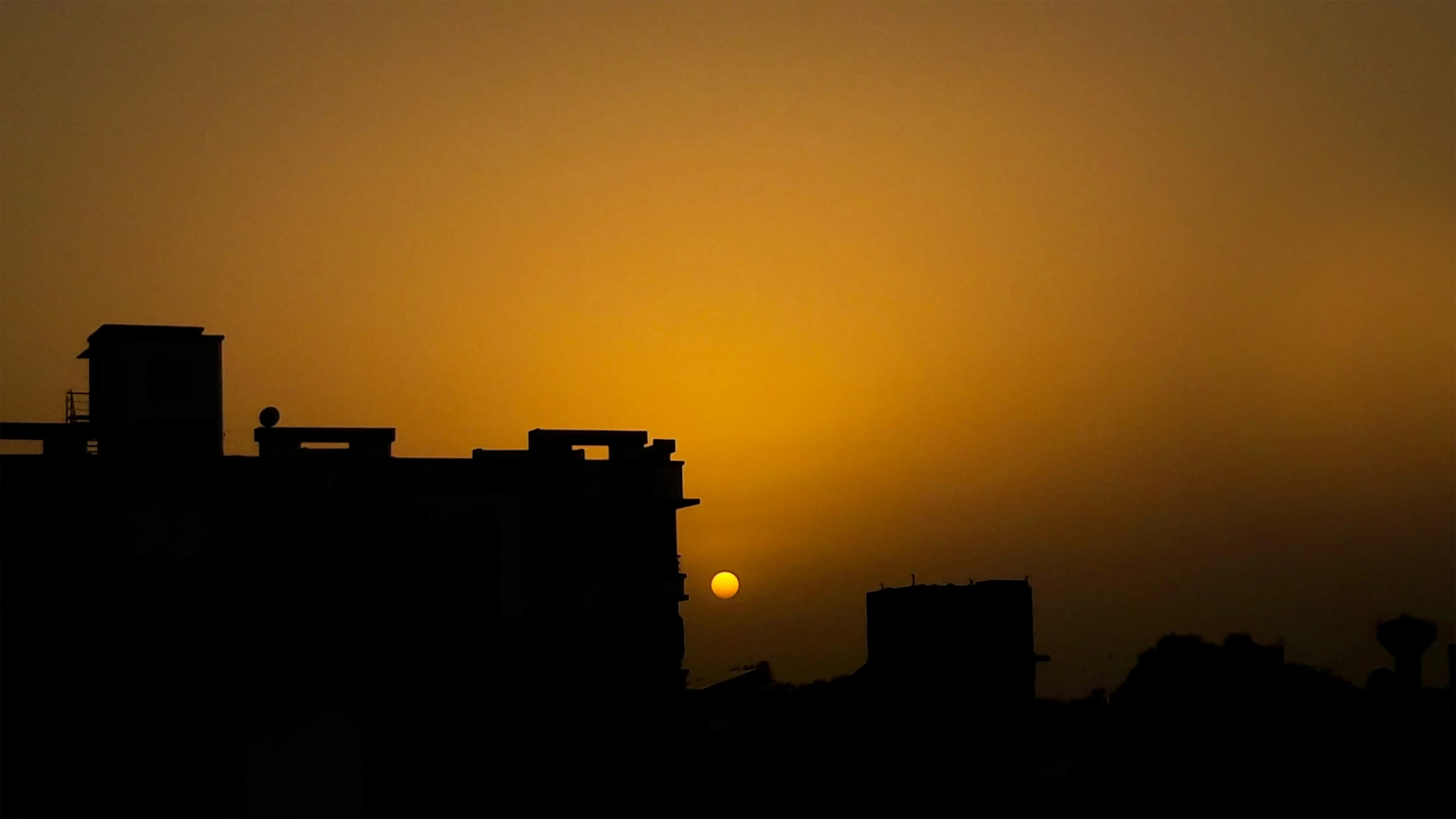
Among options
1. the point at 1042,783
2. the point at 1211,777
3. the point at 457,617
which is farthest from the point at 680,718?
the point at 1211,777

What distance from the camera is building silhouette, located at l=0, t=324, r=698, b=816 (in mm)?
32594

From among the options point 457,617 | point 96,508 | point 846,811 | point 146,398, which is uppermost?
point 146,398

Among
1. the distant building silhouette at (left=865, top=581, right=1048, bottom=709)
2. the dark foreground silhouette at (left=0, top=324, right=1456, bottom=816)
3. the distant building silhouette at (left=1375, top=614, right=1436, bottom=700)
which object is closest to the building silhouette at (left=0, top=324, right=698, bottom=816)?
the dark foreground silhouette at (left=0, top=324, right=1456, bottom=816)

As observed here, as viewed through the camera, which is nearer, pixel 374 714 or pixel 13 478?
pixel 13 478

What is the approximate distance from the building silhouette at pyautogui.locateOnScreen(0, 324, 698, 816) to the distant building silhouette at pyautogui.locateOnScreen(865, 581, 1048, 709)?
683cm

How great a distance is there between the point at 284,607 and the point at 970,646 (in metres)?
17.3

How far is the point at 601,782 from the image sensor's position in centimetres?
3850

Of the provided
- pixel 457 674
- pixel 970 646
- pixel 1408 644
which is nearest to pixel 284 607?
pixel 457 674

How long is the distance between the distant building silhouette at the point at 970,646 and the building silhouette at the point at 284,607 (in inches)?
269

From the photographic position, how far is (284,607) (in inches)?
1388

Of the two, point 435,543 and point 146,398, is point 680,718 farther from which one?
point 146,398

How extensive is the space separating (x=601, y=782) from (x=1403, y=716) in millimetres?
17578

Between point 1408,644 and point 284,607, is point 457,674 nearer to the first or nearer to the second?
point 284,607

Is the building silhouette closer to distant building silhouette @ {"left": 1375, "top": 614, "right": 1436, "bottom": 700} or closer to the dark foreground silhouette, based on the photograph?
the dark foreground silhouette
